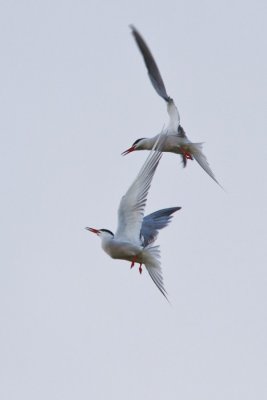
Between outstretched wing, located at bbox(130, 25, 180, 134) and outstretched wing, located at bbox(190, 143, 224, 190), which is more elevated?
outstretched wing, located at bbox(130, 25, 180, 134)

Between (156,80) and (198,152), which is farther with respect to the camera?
(156,80)

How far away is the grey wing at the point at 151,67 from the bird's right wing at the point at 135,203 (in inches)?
84.8

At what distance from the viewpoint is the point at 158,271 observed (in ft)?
35.6

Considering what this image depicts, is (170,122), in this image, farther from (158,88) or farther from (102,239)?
(102,239)

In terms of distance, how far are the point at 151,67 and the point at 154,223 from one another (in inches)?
74.7

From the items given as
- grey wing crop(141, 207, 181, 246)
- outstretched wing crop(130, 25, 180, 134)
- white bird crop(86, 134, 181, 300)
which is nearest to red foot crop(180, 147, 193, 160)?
outstretched wing crop(130, 25, 180, 134)

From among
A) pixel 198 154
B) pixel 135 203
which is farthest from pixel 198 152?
pixel 135 203

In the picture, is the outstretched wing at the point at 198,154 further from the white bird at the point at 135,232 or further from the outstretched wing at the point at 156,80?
the white bird at the point at 135,232

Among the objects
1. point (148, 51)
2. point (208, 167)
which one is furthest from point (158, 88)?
point (208, 167)

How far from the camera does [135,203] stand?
11062 mm

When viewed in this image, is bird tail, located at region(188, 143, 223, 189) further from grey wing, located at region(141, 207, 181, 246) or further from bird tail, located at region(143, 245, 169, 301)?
bird tail, located at region(143, 245, 169, 301)

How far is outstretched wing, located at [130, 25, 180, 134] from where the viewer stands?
13061mm

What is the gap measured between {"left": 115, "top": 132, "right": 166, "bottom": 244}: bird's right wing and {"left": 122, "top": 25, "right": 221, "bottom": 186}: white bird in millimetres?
1509

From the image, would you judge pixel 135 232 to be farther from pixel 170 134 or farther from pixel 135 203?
pixel 170 134
